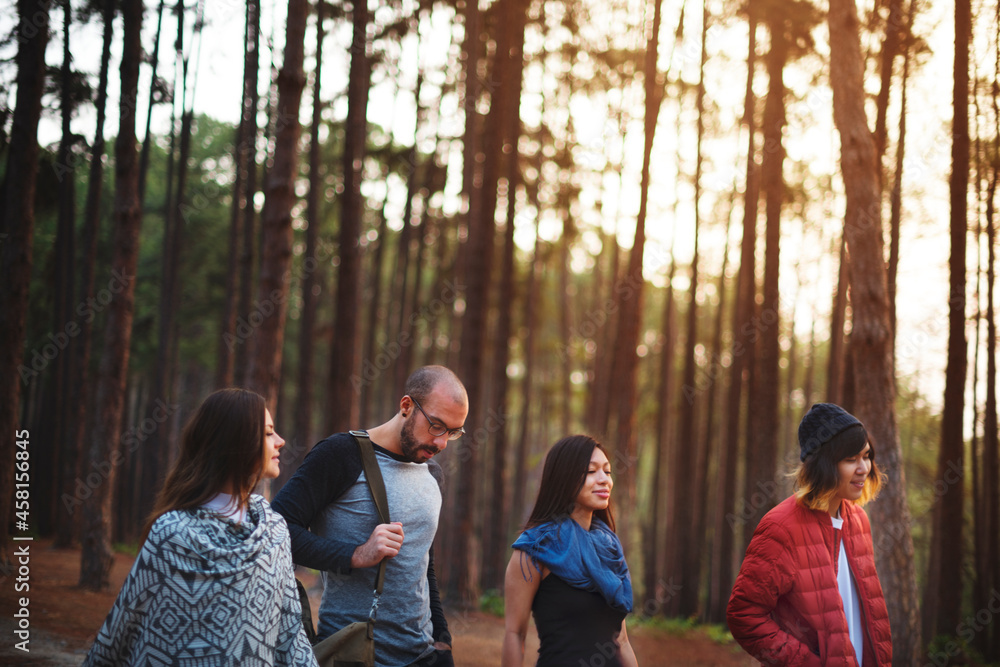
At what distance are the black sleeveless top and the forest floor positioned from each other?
6.55 m

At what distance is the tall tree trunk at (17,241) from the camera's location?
897cm

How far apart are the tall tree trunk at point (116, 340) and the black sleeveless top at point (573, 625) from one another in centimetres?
936

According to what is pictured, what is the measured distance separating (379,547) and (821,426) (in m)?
2.26

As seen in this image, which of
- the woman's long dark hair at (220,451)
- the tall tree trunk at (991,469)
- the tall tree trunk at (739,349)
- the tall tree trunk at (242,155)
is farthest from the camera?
the tall tree trunk at (739,349)

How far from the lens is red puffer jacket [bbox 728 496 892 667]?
130 inches

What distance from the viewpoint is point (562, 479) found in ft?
11.1

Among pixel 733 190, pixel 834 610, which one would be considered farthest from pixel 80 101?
pixel 733 190

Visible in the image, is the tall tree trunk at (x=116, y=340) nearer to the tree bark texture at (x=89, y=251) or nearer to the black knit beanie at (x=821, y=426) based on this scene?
the tree bark texture at (x=89, y=251)

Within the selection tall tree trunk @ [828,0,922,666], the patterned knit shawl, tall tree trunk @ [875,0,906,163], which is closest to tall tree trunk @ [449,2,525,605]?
tall tree trunk @ [875,0,906,163]

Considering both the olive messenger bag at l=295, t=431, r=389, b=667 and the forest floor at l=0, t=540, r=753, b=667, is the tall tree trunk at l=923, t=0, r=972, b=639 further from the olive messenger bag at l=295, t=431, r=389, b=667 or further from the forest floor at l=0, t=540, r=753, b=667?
the olive messenger bag at l=295, t=431, r=389, b=667

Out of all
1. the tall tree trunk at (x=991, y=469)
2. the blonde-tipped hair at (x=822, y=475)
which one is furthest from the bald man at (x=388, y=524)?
the tall tree trunk at (x=991, y=469)

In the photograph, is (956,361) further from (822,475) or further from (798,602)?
(798,602)

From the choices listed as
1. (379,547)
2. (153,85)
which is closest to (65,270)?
(153,85)

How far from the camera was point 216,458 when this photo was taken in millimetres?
2467
